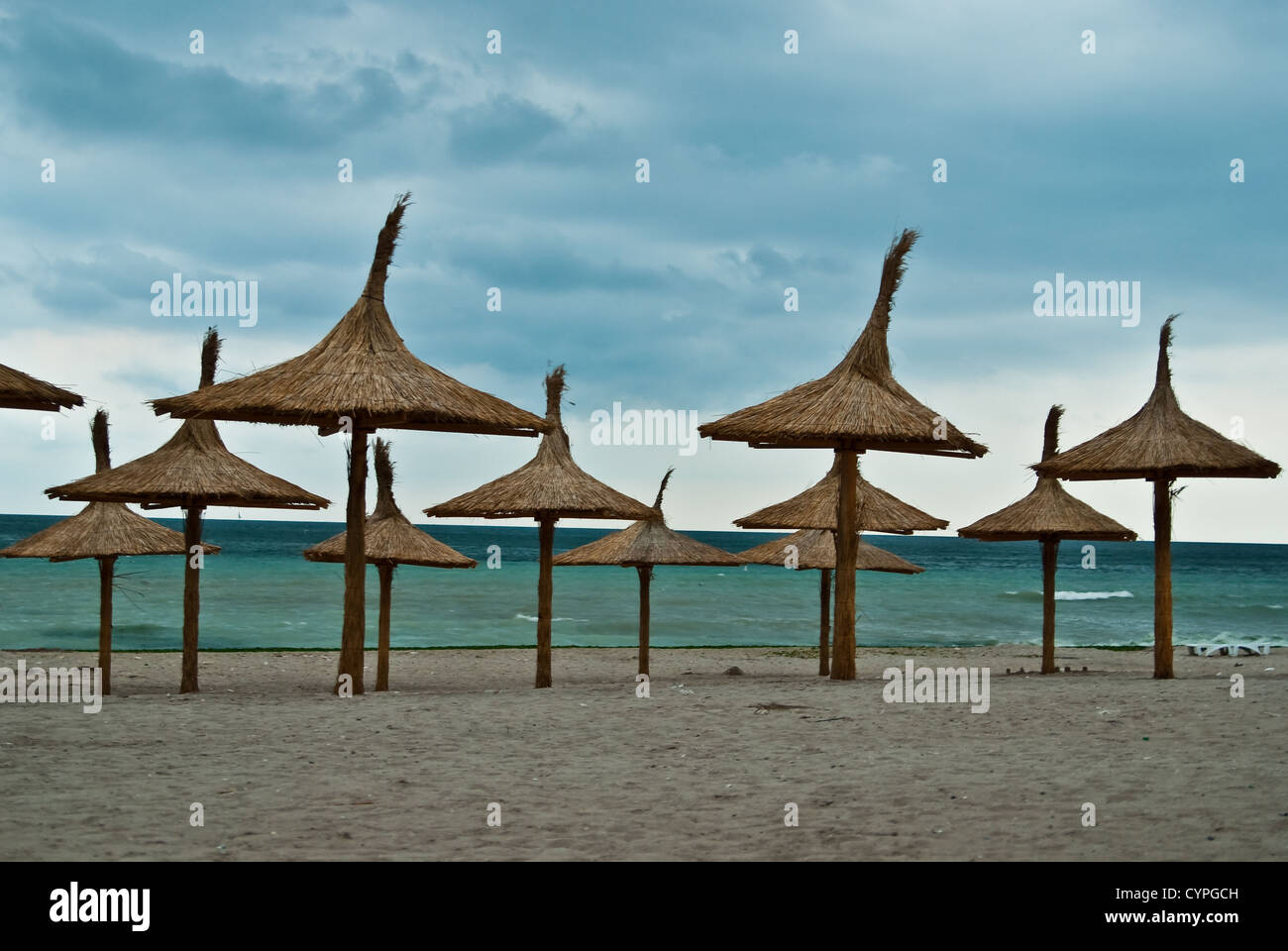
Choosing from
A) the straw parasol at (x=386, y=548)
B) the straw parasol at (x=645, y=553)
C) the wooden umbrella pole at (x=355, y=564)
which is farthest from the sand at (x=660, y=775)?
the straw parasol at (x=645, y=553)

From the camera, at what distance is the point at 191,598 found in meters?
12.8

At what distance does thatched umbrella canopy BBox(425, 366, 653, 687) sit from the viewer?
13.0m

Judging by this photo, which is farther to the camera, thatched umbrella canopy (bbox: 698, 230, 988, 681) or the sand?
thatched umbrella canopy (bbox: 698, 230, 988, 681)

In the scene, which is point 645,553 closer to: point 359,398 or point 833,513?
point 833,513

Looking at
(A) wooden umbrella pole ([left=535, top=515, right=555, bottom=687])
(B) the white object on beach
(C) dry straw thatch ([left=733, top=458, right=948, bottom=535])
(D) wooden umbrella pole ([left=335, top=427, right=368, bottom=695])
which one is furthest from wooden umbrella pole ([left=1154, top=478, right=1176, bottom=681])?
(B) the white object on beach

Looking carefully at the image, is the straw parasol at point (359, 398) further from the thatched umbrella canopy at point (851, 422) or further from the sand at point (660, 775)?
the thatched umbrella canopy at point (851, 422)

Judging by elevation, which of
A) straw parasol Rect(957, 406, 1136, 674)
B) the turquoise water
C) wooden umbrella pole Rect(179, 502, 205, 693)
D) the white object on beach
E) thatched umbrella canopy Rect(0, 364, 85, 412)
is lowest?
the turquoise water

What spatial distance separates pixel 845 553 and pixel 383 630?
597 centimetres

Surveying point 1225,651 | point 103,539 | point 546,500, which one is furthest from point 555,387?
point 1225,651

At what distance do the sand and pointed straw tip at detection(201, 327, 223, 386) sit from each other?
345 centimetres

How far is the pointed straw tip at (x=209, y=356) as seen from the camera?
42.7ft

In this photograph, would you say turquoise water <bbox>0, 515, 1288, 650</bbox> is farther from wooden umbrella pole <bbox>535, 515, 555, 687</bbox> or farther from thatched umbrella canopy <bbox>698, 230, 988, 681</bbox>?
thatched umbrella canopy <bbox>698, 230, 988, 681</bbox>
